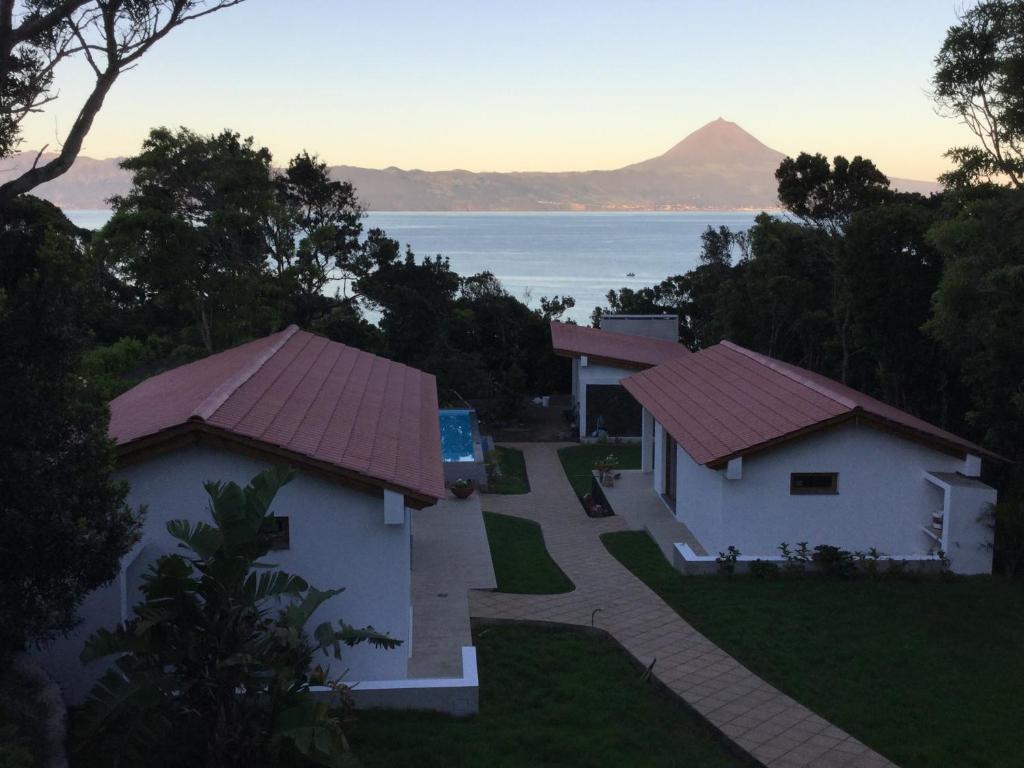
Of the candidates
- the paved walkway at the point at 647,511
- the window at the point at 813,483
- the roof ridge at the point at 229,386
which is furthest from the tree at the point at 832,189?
the roof ridge at the point at 229,386

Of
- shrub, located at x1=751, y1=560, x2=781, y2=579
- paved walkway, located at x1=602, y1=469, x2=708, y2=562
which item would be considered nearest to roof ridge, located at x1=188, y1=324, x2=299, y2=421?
paved walkway, located at x1=602, y1=469, x2=708, y2=562

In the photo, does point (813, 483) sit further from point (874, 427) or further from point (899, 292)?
point (899, 292)

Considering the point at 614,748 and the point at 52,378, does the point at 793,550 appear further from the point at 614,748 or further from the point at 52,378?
the point at 52,378

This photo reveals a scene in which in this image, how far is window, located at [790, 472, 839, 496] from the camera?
49.8 ft

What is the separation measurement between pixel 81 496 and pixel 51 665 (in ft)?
9.92

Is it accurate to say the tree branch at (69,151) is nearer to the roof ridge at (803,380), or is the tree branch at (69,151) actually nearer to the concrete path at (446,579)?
the concrete path at (446,579)

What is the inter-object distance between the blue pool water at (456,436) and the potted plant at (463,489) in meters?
1.95

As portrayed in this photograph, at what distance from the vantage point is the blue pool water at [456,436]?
23891mm

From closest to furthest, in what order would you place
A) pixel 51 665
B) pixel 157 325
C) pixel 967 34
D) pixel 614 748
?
pixel 614 748 < pixel 51 665 < pixel 967 34 < pixel 157 325

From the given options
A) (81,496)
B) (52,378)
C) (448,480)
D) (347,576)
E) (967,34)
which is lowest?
(448,480)

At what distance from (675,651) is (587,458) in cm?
1520

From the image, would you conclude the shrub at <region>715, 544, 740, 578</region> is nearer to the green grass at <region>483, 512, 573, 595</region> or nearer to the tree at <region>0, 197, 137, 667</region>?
the green grass at <region>483, 512, 573, 595</region>

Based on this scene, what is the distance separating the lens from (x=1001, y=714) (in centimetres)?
1005

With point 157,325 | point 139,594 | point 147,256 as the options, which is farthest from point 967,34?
point 157,325
